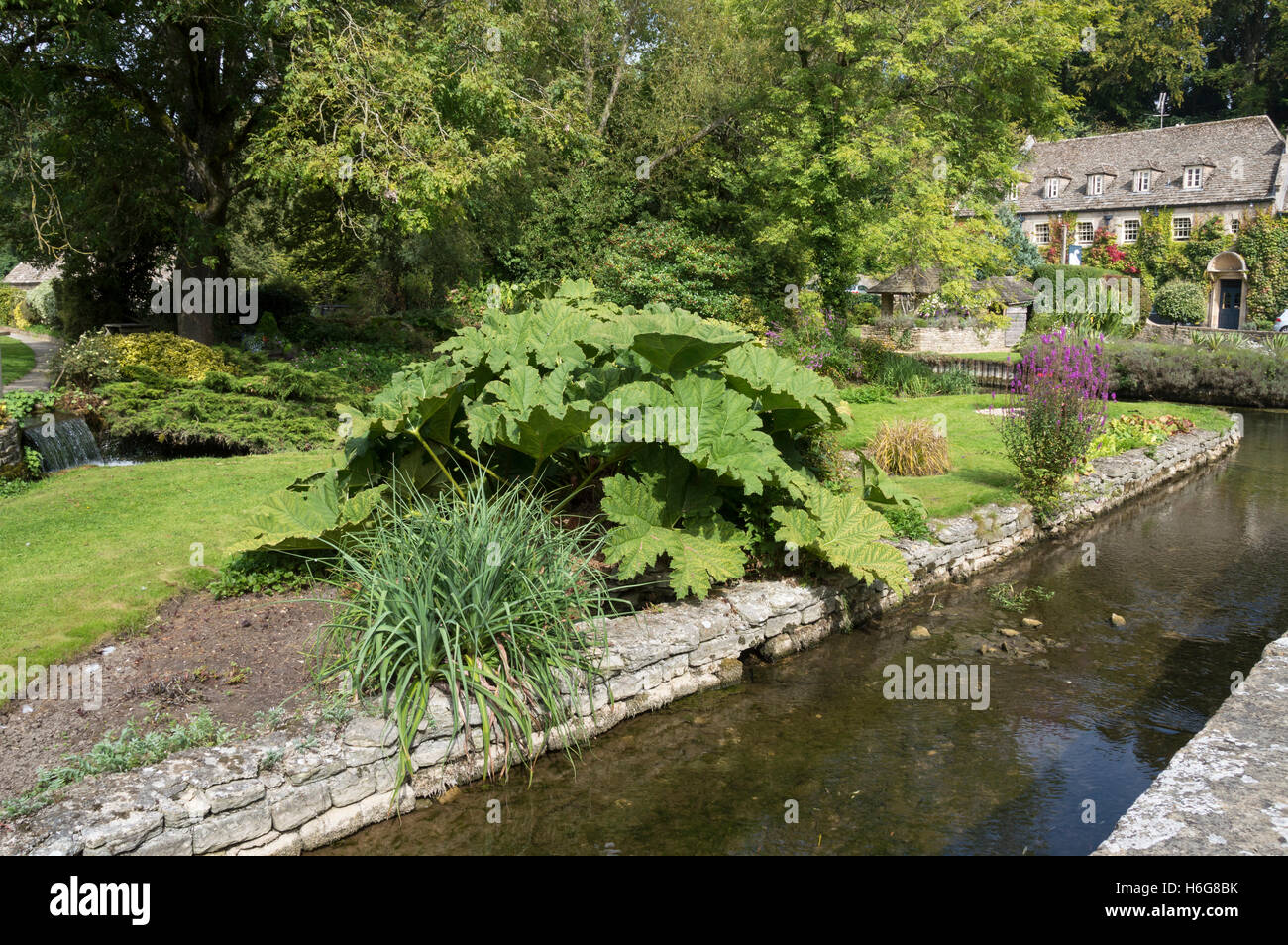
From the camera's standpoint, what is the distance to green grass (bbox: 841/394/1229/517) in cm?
1166

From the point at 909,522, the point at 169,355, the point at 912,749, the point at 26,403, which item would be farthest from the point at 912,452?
the point at 169,355

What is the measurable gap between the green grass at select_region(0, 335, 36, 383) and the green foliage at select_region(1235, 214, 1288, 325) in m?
42.5

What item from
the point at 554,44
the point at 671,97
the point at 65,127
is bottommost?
the point at 65,127

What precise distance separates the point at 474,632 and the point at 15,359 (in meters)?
19.5

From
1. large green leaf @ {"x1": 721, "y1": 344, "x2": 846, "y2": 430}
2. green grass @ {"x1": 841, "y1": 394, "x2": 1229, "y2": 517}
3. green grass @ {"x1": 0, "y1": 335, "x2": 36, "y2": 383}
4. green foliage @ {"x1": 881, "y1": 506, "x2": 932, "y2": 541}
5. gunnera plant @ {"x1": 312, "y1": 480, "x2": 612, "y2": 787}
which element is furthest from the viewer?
green grass @ {"x1": 0, "y1": 335, "x2": 36, "y2": 383}

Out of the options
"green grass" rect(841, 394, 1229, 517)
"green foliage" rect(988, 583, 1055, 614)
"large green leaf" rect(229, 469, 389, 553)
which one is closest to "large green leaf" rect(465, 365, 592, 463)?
"large green leaf" rect(229, 469, 389, 553)

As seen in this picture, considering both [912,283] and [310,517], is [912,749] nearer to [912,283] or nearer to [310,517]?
[310,517]

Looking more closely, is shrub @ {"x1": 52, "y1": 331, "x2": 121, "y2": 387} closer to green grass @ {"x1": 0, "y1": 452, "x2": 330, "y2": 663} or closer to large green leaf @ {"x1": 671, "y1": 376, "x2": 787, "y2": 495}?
green grass @ {"x1": 0, "y1": 452, "x2": 330, "y2": 663}

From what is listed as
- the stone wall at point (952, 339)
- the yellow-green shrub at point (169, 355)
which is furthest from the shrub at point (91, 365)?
the stone wall at point (952, 339)

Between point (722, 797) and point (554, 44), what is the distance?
21.7 m
